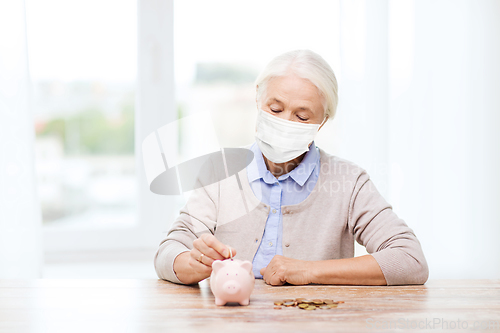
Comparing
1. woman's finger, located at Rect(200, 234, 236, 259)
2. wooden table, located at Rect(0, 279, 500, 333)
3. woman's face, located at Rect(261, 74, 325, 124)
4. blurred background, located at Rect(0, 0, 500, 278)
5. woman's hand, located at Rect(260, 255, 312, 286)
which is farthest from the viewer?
blurred background, located at Rect(0, 0, 500, 278)

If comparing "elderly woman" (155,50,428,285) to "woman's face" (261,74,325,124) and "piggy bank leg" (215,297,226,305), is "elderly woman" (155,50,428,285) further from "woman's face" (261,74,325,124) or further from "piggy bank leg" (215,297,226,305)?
"piggy bank leg" (215,297,226,305)

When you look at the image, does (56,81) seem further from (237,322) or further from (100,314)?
(237,322)

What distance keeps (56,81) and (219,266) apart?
5.31ft

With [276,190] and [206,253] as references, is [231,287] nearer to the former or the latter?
[206,253]

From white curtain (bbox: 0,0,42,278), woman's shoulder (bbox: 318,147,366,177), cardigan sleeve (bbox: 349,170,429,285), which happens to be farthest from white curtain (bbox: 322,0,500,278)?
white curtain (bbox: 0,0,42,278)

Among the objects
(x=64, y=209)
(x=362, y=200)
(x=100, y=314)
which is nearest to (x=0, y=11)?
(x=64, y=209)

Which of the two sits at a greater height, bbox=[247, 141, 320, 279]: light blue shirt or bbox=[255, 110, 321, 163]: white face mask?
bbox=[255, 110, 321, 163]: white face mask

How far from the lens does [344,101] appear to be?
6.97ft

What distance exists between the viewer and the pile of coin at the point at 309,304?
919 mm

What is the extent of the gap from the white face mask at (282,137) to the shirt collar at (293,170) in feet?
0.20

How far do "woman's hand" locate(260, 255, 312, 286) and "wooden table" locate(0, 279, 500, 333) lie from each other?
0.02 metres

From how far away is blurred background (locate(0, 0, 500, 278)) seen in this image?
214 cm

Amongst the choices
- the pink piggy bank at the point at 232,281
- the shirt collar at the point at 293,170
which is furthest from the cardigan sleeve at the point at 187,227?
the pink piggy bank at the point at 232,281

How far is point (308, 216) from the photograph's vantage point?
1401 millimetres
